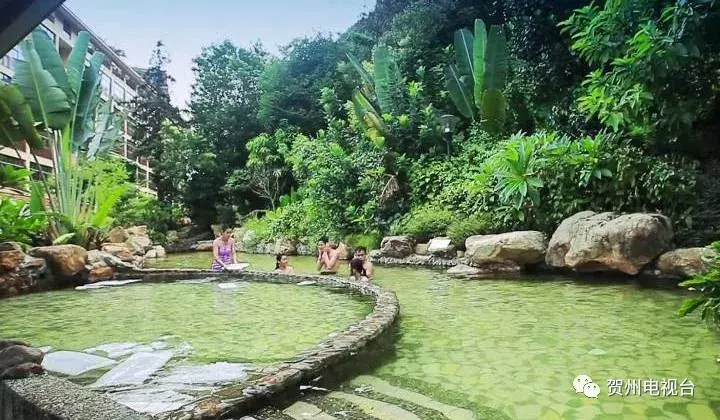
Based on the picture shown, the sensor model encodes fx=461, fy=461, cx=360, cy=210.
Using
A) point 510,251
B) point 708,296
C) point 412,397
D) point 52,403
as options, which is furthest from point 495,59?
point 52,403

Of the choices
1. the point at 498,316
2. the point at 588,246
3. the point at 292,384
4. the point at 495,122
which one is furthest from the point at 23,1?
the point at 495,122

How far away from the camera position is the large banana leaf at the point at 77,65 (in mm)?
12125

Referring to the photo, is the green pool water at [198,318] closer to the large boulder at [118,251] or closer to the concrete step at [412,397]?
the concrete step at [412,397]

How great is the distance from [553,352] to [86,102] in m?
12.9

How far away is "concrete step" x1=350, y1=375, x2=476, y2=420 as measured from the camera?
3.01 meters

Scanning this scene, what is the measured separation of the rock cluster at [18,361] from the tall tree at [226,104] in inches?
879

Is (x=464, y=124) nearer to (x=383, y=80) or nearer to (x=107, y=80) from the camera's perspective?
(x=383, y=80)

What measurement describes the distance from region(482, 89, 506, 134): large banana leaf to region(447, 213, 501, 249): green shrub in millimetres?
3591

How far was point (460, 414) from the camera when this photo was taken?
3006mm

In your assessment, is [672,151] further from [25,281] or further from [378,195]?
[25,281]

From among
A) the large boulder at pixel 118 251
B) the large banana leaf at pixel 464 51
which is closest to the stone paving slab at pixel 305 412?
the large boulder at pixel 118 251

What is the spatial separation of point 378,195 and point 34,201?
9913mm

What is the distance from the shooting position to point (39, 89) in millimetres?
10688

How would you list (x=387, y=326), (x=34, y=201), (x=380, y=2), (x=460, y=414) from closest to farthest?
(x=460, y=414) → (x=387, y=326) → (x=34, y=201) → (x=380, y=2)
